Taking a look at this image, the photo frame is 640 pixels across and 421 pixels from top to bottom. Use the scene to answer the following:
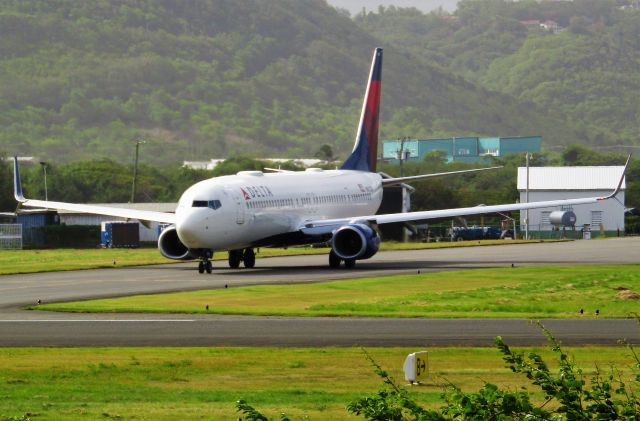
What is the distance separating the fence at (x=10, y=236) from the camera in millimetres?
95056

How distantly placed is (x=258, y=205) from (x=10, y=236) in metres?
41.3

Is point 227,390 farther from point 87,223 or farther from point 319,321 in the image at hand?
point 87,223

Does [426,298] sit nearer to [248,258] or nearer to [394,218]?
[394,218]

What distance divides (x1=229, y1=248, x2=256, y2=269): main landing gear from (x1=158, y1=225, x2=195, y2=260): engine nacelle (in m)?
2.15

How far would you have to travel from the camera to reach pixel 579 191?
12469 centimetres

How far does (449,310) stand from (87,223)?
7521 centimetres

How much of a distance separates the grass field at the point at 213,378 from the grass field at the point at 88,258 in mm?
33176

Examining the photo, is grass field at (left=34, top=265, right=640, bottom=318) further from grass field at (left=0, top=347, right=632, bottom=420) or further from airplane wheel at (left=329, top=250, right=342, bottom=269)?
grass field at (left=0, top=347, right=632, bottom=420)

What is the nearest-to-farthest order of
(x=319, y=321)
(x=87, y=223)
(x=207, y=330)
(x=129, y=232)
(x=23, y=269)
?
1. (x=207, y=330)
2. (x=319, y=321)
3. (x=23, y=269)
4. (x=129, y=232)
5. (x=87, y=223)

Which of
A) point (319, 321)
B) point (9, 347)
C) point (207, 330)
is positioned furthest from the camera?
point (319, 321)

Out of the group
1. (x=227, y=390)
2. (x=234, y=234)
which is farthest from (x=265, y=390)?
(x=234, y=234)

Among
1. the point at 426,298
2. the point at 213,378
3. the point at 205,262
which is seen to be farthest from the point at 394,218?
the point at 213,378

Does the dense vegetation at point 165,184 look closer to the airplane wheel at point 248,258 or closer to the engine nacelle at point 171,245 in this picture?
the airplane wheel at point 248,258

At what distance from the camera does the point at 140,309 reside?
40.1 meters
